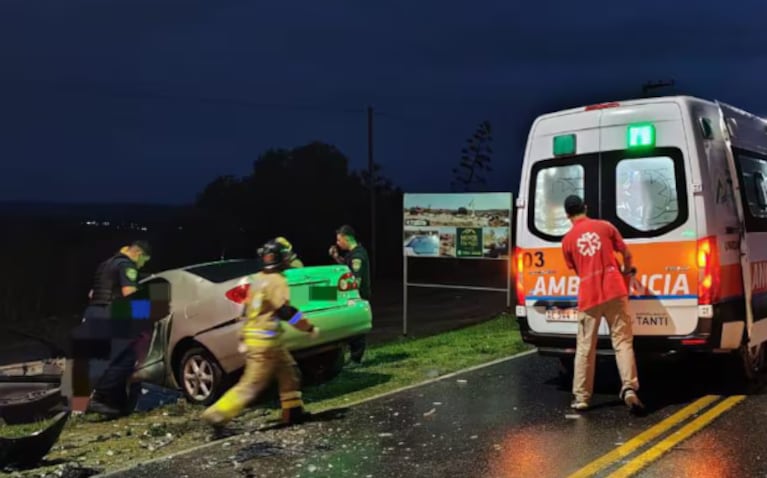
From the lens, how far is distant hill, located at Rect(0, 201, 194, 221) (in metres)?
33.7

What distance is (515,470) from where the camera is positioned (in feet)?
17.1

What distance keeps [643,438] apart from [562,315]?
1714mm

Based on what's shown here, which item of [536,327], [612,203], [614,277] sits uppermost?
[612,203]

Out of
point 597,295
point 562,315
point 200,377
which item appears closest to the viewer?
point 597,295

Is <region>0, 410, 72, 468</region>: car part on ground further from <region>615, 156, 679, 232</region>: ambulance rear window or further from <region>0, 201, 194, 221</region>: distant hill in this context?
<region>0, 201, 194, 221</region>: distant hill

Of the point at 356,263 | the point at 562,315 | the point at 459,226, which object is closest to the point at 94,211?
the point at 459,226

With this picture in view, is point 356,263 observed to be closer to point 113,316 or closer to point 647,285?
point 113,316

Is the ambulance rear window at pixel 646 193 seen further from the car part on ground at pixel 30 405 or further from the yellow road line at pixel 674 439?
the car part on ground at pixel 30 405

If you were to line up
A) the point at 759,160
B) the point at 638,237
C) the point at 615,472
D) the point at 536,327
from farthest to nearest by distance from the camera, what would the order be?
1. the point at 759,160
2. the point at 536,327
3. the point at 638,237
4. the point at 615,472

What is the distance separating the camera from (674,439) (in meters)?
5.79

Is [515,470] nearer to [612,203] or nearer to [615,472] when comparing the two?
[615,472]

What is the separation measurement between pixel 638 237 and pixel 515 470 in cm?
278

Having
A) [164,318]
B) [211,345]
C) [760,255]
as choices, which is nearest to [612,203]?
[760,255]

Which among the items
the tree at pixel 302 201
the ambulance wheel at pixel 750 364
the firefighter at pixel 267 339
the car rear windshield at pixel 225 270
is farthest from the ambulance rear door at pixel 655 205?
the tree at pixel 302 201
